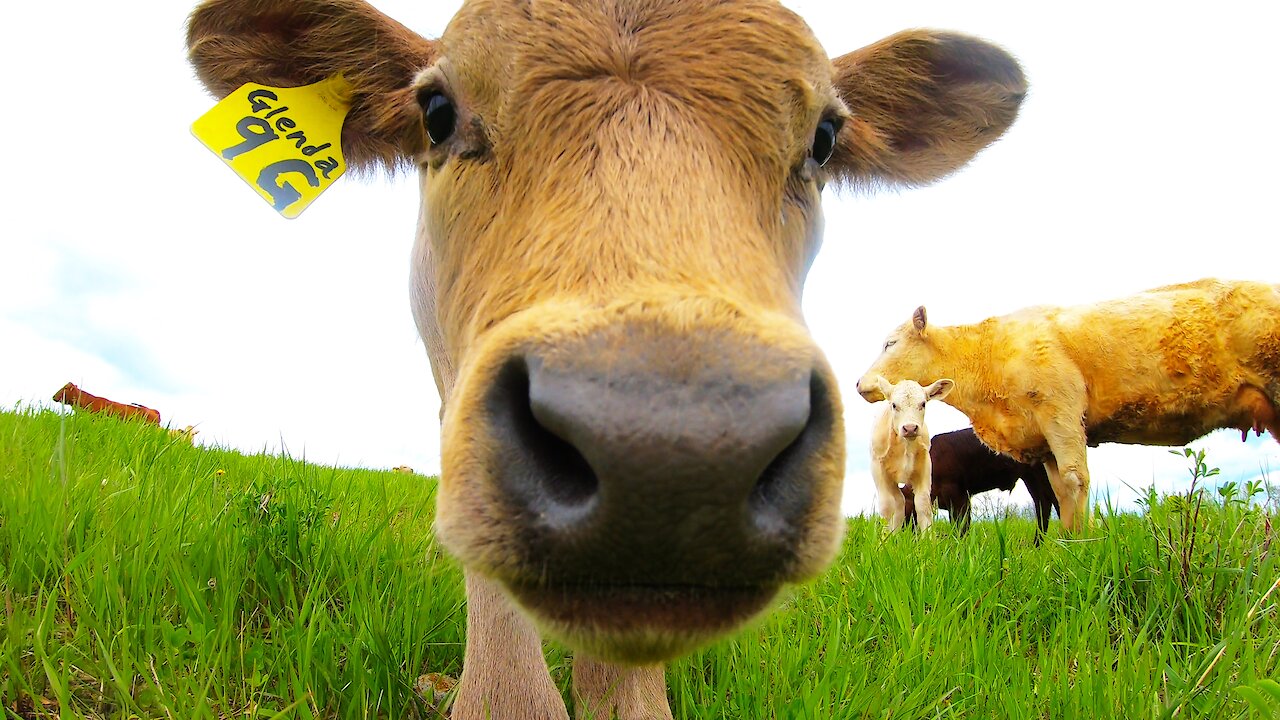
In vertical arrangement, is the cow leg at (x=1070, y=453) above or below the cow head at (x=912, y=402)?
below

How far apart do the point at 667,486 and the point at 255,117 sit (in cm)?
235

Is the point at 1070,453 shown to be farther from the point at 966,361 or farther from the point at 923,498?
the point at 966,361

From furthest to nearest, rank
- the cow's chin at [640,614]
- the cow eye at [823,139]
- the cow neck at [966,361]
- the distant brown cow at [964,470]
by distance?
the distant brown cow at [964,470], the cow neck at [966,361], the cow eye at [823,139], the cow's chin at [640,614]

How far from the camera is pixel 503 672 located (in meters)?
1.97

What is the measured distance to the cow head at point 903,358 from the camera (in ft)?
32.1

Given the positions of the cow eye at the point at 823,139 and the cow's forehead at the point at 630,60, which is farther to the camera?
the cow eye at the point at 823,139

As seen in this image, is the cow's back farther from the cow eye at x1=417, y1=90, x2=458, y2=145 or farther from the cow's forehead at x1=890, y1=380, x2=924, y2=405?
the cow eye at x1=417, y1=90, x2=458, y2=145

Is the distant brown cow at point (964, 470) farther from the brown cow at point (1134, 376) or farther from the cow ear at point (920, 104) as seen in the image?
the cow ear at point (920, 104)

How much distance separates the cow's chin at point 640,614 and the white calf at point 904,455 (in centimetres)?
735

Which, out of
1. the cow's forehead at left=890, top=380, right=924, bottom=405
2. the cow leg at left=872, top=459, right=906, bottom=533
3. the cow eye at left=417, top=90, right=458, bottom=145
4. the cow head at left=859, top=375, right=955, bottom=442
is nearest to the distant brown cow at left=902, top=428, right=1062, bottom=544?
the cow leg at left=872, top=459, right=906, bottom=533

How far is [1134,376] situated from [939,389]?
6.08 ft

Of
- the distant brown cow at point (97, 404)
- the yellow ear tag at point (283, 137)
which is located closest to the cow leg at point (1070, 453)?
the yellow ear tag at point (283, 137)

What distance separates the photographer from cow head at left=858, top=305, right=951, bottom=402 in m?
9.78

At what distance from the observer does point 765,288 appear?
Result: 1493 mm
